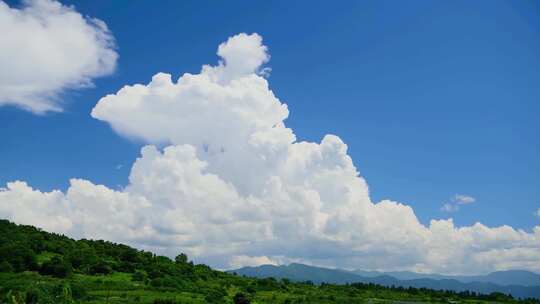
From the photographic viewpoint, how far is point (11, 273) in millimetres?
78625

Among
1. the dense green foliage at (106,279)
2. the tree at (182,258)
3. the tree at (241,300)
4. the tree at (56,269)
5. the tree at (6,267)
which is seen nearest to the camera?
the dense green foliage at (106,279)

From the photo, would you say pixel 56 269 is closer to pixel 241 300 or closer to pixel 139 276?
pixel 139 276

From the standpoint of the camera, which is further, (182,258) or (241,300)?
(182,258)

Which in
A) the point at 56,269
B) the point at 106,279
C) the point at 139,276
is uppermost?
the point at 56,269

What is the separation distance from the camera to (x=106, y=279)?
87.1m

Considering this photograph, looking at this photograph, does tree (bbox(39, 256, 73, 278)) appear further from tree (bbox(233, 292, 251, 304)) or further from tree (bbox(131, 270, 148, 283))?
tree (bbox(233, 292, 251, 304))

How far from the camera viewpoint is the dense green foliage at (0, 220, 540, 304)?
6612cm

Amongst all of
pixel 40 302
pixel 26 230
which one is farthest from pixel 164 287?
pixel 26 230

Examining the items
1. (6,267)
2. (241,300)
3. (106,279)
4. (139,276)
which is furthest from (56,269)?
(241,300)

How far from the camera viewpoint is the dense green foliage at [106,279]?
66.1 meters

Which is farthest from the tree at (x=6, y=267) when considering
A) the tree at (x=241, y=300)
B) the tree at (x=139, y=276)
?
the tree at (x=241, y=300)

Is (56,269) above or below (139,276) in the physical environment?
above

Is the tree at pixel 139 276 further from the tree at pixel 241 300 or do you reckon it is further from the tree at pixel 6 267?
the tree at pixel 6 267

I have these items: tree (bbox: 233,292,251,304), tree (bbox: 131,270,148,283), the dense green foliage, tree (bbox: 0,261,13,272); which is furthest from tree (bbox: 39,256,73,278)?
tree (bbox: 233,292,251,304)
